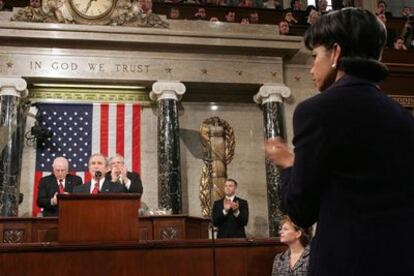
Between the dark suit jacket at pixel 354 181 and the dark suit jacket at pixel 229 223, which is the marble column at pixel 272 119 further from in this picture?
the dark suit jacket at pixel 354 181

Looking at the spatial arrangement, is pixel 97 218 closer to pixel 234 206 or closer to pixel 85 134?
pixel 234 206

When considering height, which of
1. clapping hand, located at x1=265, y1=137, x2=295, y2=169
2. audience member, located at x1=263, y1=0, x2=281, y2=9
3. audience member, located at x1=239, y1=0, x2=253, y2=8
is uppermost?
audience member, located at x1=263, y1=0, x2=281, y2=9

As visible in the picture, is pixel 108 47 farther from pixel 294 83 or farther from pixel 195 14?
pixel 294 83

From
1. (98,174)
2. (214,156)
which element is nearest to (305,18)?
(214,156)

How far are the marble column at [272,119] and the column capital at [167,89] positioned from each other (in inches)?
59.4

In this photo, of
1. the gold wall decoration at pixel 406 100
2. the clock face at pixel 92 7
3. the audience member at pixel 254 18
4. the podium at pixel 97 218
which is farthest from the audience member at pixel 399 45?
the podium at pixel 97 218

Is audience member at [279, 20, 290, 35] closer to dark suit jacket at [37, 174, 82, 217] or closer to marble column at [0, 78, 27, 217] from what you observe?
marble column at [0, 78, 27, 217]

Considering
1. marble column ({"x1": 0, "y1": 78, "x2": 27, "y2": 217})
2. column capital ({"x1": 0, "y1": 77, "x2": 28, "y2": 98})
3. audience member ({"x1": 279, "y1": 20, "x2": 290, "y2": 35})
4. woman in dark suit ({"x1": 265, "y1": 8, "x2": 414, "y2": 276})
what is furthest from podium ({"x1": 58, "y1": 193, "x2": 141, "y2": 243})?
audience member ({"x1": 279, "y1": 20, "x2": 290, "y2": 35})

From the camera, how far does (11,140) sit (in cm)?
922

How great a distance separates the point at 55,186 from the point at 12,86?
101 inches

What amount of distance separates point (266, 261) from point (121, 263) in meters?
1.35

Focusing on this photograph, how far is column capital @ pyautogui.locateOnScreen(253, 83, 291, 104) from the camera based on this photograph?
10.5 m

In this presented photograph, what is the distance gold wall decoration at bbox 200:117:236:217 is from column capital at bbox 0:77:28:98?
10.8 ft

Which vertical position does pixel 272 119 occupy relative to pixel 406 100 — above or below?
below
